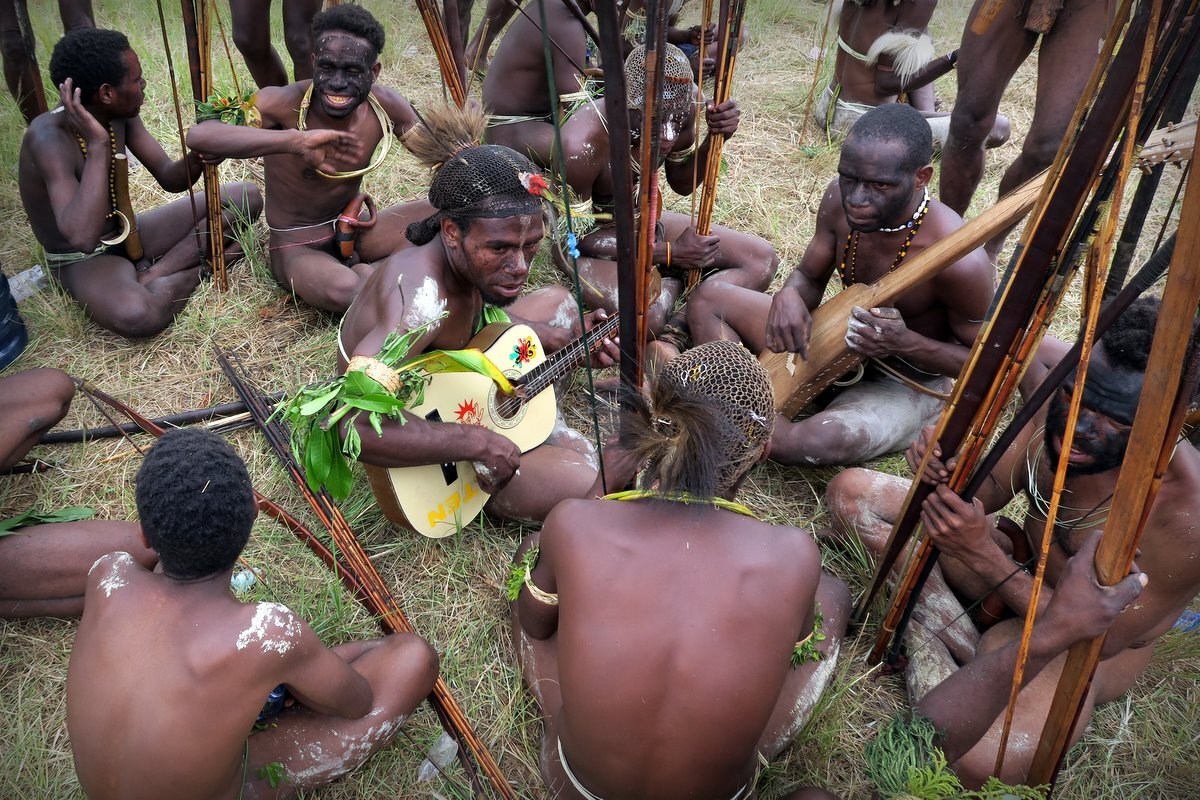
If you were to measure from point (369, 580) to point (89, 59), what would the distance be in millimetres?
2751

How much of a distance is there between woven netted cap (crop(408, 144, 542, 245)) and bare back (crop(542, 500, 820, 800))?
1.32 metres

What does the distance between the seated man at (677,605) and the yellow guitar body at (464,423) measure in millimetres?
1084

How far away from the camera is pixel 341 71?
414 centimetres

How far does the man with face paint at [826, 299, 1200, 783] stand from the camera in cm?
224

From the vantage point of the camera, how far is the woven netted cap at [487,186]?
2859 millimetres

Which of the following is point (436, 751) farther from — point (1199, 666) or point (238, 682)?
point (1199, 666)

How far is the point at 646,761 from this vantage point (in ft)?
6.30

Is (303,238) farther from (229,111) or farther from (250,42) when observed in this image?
(250,42)

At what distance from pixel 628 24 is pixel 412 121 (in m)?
2.35

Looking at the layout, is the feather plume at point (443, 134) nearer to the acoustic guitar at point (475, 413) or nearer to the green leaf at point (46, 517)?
the acoustic guitar at point (475, 413)

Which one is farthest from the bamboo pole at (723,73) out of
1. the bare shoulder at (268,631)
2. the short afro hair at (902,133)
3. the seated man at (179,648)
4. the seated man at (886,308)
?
the bare shoulder at (268,631)

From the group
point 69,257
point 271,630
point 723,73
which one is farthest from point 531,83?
point 271,630

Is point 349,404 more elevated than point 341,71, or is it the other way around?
point 341,71

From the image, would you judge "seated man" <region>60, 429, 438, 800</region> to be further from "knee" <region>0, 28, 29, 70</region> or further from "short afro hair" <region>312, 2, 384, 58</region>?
"knee" <region>0, 28, 29, 70</region>
